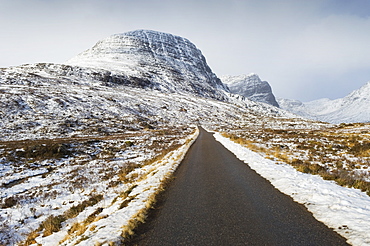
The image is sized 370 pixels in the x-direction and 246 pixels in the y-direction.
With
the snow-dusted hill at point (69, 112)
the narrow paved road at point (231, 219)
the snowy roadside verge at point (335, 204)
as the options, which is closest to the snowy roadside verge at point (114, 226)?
the narrow paved road at point (231, 219)

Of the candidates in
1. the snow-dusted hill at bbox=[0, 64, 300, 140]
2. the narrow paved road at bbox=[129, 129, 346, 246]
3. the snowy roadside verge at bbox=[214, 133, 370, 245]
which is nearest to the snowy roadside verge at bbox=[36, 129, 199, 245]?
the narrow paved road at bbox=[129, 129, 346, 246]

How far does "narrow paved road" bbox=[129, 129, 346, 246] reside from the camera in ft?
14.3

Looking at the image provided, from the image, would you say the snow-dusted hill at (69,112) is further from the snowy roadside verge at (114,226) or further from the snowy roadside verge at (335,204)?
the snowy roadside verge at (335,204)

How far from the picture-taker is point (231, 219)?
529 centimetres

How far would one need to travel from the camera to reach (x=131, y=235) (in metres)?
4.76

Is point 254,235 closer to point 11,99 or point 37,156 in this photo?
point 37,156

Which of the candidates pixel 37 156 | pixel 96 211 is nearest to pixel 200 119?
pixel 37 156

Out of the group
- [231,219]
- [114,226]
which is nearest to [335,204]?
Result: [231,219]

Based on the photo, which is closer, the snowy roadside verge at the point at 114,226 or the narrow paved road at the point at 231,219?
the narrow paved road at the point at 231,219

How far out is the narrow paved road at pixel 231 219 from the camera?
4363mm

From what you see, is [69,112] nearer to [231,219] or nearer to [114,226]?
[114,226]

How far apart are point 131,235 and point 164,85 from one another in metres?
172

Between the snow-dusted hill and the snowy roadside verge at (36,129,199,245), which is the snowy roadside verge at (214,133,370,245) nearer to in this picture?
the snowy roadside verge at (36,129,199,245)

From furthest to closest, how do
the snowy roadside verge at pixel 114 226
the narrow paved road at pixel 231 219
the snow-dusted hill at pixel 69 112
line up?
the snow-dusted hill at pixel 69 112 → the snowy roadside verge at pixel 114 226 → the narrow paved road at pixel 231 219
